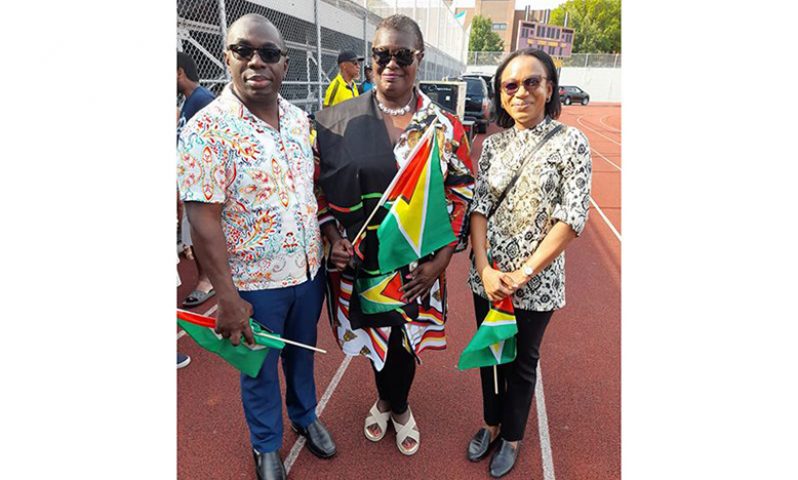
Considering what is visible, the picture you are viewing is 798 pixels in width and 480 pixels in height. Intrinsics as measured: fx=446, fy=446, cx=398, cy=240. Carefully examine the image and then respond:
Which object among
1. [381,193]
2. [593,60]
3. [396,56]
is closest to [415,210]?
[381,193]

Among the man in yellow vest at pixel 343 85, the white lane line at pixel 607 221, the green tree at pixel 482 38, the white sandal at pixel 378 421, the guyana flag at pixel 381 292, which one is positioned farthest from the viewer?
the green tree at pixel 482 38

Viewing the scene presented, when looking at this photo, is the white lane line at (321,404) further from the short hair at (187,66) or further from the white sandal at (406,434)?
the short hair at (187,66)

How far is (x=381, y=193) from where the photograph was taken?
200 centimetres

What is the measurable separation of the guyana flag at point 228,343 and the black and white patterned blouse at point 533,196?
1.04 meters

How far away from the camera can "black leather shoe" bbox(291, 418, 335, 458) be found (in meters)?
2.51

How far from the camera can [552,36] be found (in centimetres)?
3575

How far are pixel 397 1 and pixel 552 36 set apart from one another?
1073 inches

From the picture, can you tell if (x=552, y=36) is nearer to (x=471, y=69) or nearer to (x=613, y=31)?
(x=471, y=69)

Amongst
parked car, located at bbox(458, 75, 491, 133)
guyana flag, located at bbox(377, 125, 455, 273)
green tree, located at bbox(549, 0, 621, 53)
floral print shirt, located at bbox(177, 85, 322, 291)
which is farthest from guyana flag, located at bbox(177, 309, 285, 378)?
green tree, located at bbox(549, 0, 621, 53)

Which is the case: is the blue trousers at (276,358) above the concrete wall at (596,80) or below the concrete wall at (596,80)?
below

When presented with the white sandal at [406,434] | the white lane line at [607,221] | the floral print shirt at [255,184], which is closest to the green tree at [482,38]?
the white lane line at [607,221]

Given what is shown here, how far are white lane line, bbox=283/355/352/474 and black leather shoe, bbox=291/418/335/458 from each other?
0.26ft

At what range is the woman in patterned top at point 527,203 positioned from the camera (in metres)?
1.85

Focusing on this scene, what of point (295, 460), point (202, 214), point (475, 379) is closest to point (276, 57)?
point (202, 214)
